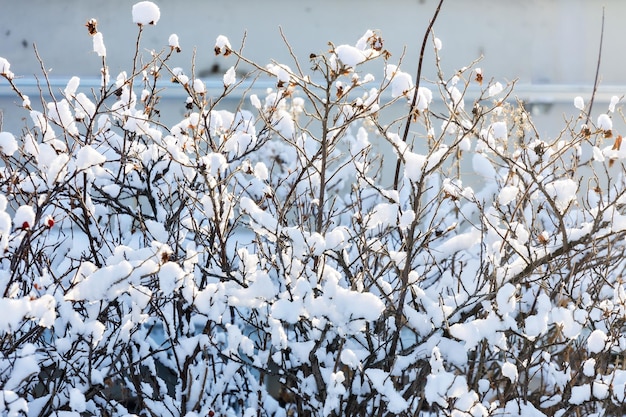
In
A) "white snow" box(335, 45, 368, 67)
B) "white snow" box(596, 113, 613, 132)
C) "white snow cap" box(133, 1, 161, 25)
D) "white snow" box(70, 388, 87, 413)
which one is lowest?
"white snow" box(70, 388, 87, 413)

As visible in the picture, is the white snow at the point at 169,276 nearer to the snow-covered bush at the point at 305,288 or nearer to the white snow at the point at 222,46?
the snow-covered bush at the point at 305,288

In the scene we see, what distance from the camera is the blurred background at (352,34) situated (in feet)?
24.6

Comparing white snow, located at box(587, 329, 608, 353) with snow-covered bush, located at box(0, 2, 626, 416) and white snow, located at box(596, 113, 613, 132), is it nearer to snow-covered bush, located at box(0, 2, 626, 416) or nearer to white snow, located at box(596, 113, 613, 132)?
snow-covered bush, located at box(0, 2, 626, 416)

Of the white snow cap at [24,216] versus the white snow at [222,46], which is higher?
the white snow at [222,46]

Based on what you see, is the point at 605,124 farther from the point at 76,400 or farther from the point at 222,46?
the point at 76,400

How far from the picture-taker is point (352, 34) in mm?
7512

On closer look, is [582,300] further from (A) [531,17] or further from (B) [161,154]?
(A) [531,17]

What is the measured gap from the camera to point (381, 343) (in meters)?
3.48

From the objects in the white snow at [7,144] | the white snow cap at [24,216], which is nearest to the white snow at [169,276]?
the white snow cap at [24,216]

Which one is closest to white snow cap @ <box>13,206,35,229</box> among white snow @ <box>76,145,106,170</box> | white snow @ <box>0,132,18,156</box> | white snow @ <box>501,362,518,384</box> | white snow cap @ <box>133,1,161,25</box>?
white snow @ <box>76,145,106,170</box>

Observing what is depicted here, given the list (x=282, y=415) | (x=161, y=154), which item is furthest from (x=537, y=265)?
(x=161, y=154)

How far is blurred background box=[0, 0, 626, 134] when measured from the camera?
7492 mm

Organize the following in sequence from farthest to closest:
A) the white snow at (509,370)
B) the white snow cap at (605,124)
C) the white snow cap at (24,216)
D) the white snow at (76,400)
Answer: the white snow cap at (605,124) → the white snow at (509,370) → the white snow at (76,400) → the white snow cap at (24,216)

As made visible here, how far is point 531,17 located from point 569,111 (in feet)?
3.26
